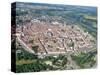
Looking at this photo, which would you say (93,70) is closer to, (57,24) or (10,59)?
(57,24)

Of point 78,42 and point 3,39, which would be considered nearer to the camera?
point 3,39

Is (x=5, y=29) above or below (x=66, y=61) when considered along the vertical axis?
above

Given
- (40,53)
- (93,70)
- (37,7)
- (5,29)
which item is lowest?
(93,70)

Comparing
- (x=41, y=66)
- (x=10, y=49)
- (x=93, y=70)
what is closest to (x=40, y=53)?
(x=41, y=66)

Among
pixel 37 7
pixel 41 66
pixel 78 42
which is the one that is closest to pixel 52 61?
pixel 41 66

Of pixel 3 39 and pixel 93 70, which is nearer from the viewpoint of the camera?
pixel 3 39

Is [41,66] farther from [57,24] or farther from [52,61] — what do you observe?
[57,24]
